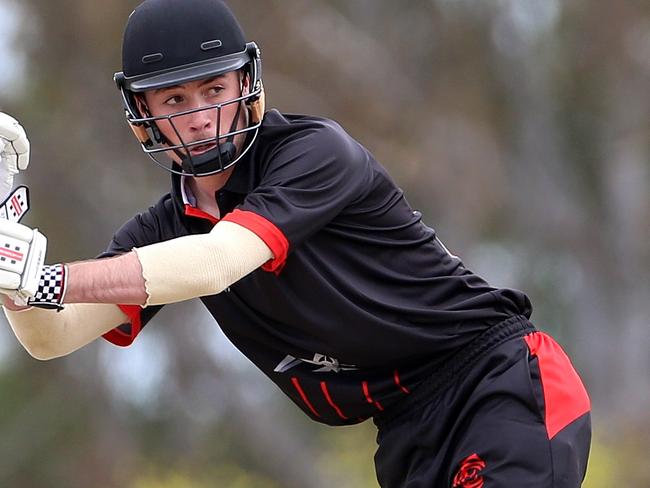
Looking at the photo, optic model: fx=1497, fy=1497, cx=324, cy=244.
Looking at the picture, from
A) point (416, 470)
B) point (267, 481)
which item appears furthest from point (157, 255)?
point (267, 481)

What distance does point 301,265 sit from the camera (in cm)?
438

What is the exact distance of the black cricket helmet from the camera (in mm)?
4332

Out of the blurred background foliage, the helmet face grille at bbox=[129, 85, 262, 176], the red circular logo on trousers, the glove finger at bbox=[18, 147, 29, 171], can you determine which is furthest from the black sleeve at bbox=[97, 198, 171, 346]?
the blurred background foliage

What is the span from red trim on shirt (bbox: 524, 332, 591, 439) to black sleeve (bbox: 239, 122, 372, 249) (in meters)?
0.73

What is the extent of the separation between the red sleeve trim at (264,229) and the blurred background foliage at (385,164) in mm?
9771

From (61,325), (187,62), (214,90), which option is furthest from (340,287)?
(61,325)

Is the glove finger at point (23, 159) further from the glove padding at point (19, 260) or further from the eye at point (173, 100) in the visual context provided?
the eye at point (173, 100)

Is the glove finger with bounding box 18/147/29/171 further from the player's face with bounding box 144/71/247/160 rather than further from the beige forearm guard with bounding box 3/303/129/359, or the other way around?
the beige forearm guard with bounding box 3/303/129/359

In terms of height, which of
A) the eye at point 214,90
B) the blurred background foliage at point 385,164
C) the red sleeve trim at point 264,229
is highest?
the eye at point 214,90

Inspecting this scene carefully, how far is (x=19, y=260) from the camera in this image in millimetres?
3797

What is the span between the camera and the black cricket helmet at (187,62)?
4332 mm

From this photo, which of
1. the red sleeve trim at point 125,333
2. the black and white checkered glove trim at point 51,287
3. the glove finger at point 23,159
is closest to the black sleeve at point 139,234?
the red sleeve trim at point 125,333

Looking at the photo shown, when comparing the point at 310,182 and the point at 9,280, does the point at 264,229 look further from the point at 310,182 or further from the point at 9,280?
the point at 9,280

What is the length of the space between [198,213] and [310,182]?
47 centimetres
